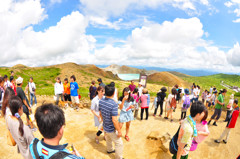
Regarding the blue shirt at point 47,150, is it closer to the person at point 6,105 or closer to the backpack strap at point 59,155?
the backpack strap at point 59,155

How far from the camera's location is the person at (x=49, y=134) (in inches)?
56.5

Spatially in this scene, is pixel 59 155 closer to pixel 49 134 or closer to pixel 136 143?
pixel 49 134

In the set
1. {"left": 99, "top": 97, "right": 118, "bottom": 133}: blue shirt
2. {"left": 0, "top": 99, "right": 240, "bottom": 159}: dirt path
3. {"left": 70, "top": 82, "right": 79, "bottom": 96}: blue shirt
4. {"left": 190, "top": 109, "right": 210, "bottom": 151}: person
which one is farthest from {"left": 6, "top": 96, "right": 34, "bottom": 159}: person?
{"left": 70, "top": 82, "right": 79, "bottom": 96}: blue shirt

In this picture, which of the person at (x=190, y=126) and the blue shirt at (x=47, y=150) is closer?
the blue shirt at (x=47, y=150)

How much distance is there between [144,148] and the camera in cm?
508

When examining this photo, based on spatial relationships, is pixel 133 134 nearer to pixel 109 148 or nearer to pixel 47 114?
pixel 109 148

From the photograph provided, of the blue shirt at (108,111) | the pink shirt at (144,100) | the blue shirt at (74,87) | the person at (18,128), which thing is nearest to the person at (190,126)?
the blue shirt at (108,111)

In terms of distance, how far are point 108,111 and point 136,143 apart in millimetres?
2806

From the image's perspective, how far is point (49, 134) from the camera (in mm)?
1500

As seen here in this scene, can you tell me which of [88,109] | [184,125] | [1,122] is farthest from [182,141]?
[1,122]

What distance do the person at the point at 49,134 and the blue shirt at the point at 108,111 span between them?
1.95 m

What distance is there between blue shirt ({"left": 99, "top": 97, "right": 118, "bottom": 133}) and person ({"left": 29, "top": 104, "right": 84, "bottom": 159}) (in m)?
1.95

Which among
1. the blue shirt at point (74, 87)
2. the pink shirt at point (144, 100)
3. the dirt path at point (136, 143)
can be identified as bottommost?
the dirt path at point (136, 143)

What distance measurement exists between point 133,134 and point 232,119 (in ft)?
14.1
